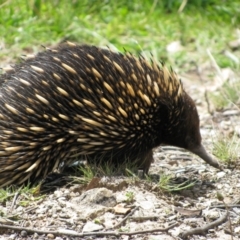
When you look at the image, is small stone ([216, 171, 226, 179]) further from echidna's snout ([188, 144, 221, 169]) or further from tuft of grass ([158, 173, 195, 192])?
tuft of grass ([158, 173, 195, 192])

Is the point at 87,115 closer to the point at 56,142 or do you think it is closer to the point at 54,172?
the point at 56,142

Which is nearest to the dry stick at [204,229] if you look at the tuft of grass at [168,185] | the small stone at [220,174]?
the tuft of grass at [168,185]

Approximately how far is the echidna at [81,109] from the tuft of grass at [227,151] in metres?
0.39

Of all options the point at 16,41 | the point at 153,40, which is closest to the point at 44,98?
the point at 16,41

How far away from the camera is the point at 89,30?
693cm

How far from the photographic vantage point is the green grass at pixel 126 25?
6.76 meters

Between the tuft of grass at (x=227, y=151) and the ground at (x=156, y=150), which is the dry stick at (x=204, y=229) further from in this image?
the tuft of grass at (x=227, y=151)

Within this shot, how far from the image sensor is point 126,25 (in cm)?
744

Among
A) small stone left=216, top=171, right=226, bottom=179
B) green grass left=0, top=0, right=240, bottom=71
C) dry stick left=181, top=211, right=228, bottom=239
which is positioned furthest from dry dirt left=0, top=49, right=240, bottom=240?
green grass left=0, top=0, right=240, bottom=71

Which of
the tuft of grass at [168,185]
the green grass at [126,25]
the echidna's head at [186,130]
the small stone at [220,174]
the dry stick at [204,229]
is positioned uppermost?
the green grass at [126,25]

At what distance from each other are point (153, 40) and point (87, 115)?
3235 mm

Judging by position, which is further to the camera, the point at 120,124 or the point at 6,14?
the point at 6,14

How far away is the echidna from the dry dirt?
10.9 inches

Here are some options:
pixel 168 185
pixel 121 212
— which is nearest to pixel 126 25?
pixel 168 185
